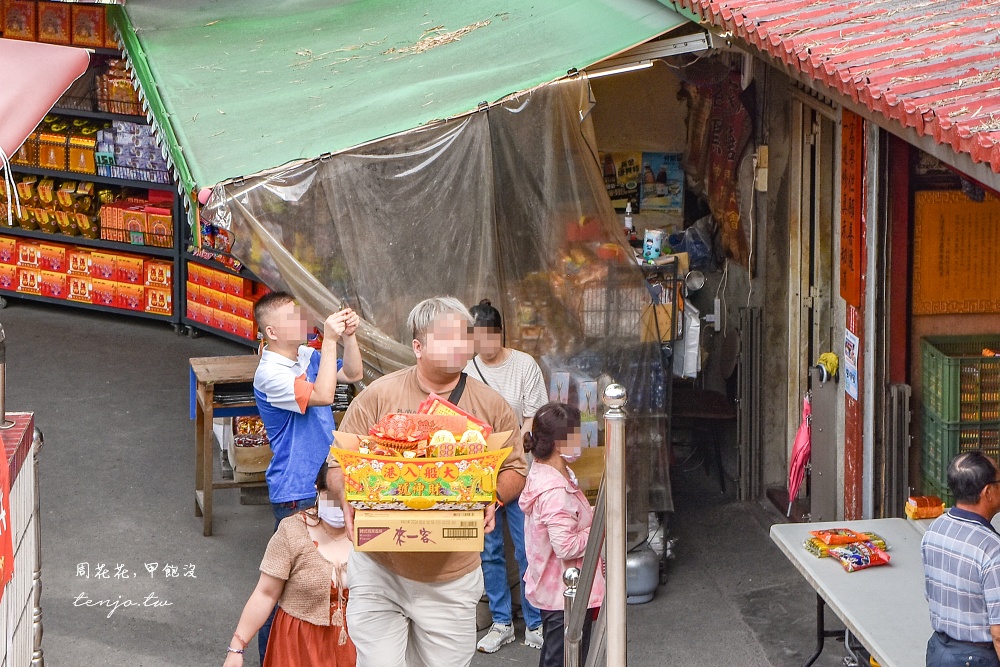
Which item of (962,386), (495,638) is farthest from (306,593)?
(962,386)

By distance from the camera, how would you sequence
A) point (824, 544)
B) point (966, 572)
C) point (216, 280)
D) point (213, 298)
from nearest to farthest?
1. point (966, 572)
2. point (824, 544)
3. point (216, 280)
4. point (213, 298)

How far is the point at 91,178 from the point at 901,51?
340 inches

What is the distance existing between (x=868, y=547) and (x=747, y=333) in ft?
8.62

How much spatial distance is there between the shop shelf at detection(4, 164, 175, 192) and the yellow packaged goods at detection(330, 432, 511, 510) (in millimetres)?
8113

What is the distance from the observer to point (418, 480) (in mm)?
4352

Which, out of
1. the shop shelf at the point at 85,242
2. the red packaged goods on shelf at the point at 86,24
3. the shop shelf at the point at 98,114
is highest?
the red packaged goods on shelf at the point at 86,24

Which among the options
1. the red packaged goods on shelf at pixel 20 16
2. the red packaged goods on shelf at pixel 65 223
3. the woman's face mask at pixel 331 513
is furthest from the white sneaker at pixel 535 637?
the red packaged goods on shelf at pixel 20 16

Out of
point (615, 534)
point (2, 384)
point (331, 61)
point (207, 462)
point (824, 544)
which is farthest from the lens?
point (331, 61)

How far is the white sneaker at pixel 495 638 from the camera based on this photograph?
654 cm

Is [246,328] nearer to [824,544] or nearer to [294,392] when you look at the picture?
[294,392]

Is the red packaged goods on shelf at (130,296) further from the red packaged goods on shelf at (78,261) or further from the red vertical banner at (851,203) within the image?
the red vertical banner at (851,203)

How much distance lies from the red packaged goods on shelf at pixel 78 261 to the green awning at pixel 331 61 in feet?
11.9

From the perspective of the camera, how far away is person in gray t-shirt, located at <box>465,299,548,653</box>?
650 cm

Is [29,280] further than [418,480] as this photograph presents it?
Yes
